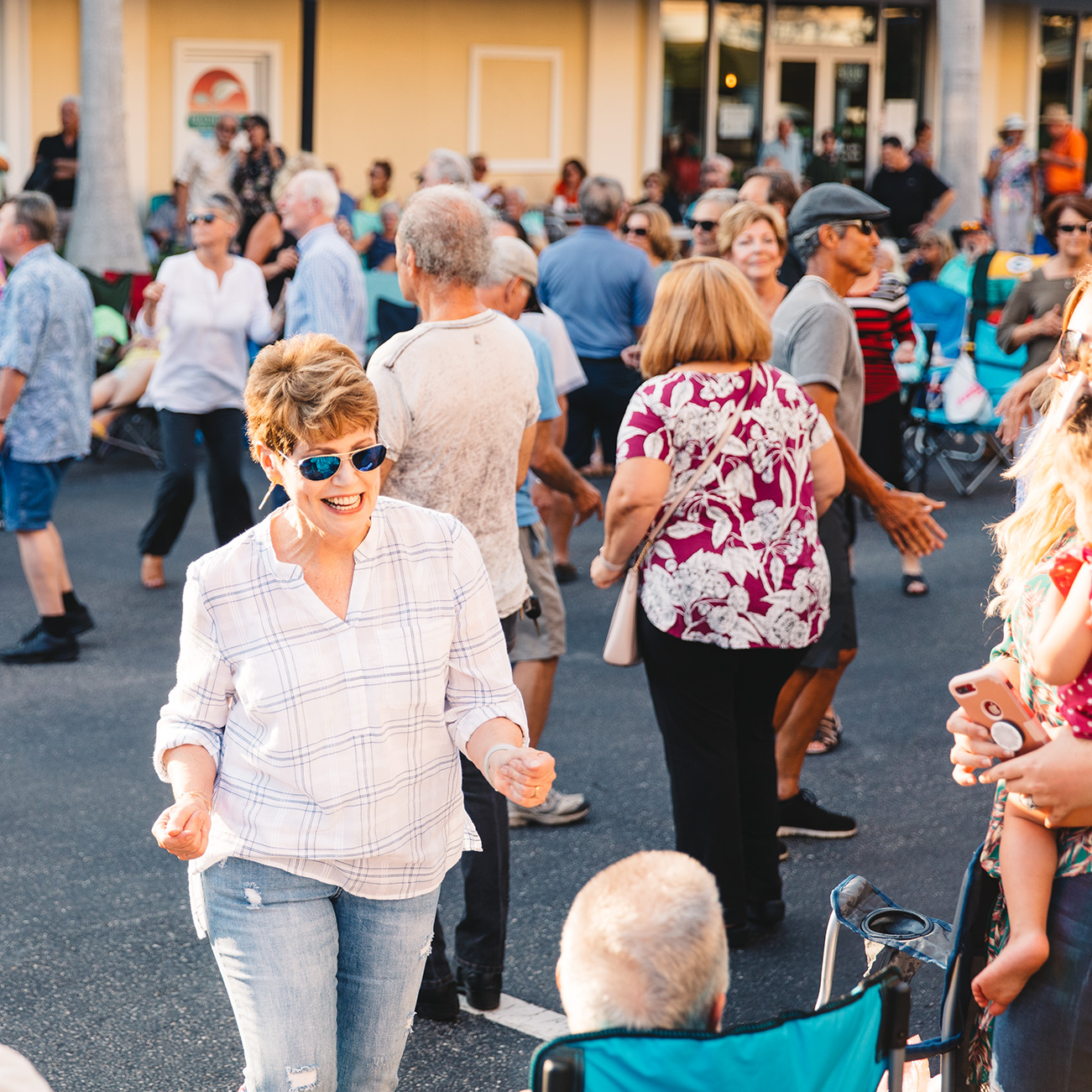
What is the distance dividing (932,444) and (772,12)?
13.4 metres

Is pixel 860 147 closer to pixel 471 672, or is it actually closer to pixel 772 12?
pixel 772 12

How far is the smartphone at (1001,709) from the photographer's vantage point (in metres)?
2.37

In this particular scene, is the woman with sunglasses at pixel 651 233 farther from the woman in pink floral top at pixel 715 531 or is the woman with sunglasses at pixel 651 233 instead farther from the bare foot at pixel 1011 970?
the bare foot at pixel 1011 970

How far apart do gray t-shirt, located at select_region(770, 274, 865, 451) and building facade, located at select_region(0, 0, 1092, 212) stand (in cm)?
1380

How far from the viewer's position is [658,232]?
1048 centimetres

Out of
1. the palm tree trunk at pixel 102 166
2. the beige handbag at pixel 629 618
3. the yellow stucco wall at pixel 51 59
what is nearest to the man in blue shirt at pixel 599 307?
the beige handbag at pixel 629 618

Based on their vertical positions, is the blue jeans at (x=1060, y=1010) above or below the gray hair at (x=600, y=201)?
below

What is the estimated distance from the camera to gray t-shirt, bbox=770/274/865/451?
4992 mm

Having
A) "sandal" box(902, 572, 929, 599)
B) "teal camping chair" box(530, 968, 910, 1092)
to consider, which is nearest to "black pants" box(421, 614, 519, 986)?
"teal camping chair" box(530, 968, 910, 1092)

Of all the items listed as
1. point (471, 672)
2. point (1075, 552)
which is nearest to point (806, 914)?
point (471, 672)

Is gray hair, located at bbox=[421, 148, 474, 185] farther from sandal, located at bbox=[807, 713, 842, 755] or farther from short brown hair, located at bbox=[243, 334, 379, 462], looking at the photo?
short brown hair, located at bbox=[243, 334, 379, 462]

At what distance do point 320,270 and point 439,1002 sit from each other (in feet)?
15.3

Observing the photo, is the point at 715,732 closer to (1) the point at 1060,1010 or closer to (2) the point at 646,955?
(1) the point at 1060,1010

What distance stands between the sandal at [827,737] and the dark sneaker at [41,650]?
3361 mm
